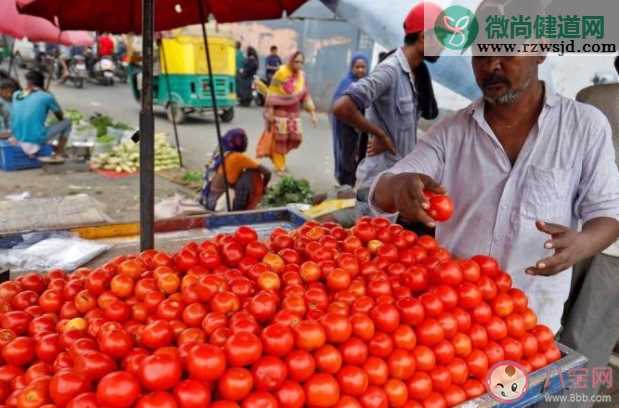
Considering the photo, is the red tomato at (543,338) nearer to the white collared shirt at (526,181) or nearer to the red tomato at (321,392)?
the white collared shirt at (526,181)

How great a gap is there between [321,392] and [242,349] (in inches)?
10.0

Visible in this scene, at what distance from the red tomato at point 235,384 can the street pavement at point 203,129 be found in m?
7.31

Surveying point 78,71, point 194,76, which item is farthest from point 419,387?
point 78,71

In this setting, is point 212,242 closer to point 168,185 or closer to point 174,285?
point 174,285

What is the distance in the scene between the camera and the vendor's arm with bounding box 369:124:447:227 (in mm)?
2035

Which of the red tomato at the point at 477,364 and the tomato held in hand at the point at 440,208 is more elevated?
the tomato held in hand at the point at 440,208

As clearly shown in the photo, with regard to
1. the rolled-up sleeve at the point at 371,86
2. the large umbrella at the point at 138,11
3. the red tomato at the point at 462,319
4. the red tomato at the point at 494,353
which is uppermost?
the large umbrella at the point at 138,11

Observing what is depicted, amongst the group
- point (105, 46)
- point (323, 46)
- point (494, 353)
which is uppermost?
point (105, 46)

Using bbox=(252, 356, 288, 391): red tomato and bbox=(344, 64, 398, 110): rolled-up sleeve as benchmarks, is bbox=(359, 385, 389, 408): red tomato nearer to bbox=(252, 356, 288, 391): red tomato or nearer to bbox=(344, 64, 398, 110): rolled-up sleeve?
bbox=(252, 356, 288, 391): red tomato

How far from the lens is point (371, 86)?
3.66 m

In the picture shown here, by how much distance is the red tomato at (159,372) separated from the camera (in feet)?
4.47

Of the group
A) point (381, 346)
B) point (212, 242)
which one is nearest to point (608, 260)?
point (381, 346)

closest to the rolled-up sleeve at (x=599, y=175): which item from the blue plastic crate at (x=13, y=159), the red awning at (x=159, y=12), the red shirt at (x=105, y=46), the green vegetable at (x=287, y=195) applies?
the red awning at (x=159, y=12)

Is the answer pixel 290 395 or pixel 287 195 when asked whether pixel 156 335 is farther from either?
pixel 287 195
